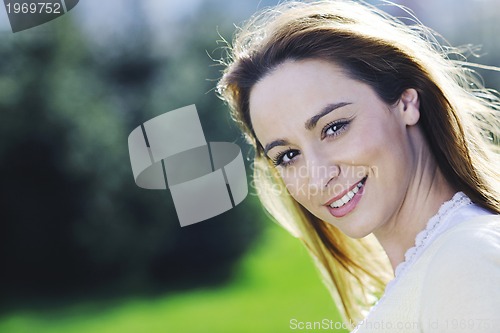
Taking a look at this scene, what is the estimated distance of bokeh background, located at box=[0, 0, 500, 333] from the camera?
20.8ft

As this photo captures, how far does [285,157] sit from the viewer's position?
6.72 feet

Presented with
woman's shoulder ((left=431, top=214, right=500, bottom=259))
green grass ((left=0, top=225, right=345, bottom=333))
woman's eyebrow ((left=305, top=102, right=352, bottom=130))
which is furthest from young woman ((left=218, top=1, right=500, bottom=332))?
green grass ((left=0, top=225, right=345, bottom=333))

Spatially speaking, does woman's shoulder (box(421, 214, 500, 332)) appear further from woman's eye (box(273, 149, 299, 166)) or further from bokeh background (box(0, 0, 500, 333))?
bokeh background (box(0, 0, 500, 333))

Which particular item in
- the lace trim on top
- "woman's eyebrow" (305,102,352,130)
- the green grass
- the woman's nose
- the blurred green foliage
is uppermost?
"woman's eyebrow" (305,102,352,130)

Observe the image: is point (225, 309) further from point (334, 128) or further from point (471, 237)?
point (471, 237)

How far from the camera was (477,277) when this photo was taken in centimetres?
136

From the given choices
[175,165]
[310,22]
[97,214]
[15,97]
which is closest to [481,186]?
[310,22]

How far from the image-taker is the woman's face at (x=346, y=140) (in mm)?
1859

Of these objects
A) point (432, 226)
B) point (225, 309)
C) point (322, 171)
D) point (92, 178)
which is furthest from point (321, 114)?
point (92, 178)

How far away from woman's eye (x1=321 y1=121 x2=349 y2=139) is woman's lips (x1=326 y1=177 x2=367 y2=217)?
155mm

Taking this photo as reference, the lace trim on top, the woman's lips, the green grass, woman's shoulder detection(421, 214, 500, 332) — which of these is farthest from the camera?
the green grass

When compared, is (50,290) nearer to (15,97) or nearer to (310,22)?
(15,97)

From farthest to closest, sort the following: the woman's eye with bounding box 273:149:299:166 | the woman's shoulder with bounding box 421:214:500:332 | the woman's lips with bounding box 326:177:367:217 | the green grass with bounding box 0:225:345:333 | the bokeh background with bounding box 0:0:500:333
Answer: the bokeh background with bounding box 0:0:500:333 → the green grass with bounding box 0:225:345:333 → the woman's eye with bounding box 273:149:299:166 → the woman's lips with bounding box 326:177:367:217 → the woman's shoulder with bounding box 421:214:500:332

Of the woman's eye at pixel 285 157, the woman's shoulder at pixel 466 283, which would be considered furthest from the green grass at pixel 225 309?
the woman's shoulder at pixel 466 283
